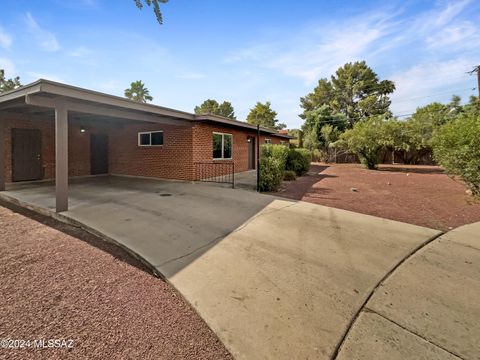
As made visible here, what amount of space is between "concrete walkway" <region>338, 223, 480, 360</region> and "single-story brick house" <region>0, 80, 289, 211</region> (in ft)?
18.5

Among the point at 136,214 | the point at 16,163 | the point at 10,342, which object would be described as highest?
the point at 16,163

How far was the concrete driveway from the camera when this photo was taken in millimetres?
1892

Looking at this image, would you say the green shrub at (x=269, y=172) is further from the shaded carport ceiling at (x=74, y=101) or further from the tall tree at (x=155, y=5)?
the tall tree at (x=155, y=5)

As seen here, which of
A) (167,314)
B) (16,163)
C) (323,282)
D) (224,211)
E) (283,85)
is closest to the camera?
(167,314)

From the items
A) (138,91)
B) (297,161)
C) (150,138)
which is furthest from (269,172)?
(138,91)

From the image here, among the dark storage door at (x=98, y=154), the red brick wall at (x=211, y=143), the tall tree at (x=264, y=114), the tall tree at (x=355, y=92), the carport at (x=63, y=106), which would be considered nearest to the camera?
the carport at (x=63, y=106)

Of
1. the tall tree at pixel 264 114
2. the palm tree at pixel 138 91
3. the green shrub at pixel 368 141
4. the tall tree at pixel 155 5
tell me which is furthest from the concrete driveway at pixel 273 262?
the palm tree at pixel 138 91

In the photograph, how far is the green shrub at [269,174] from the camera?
7785 mm

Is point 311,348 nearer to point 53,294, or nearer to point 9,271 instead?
point 53,294

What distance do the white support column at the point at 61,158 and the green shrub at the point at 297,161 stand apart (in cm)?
928

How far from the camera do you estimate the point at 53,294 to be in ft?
7.99

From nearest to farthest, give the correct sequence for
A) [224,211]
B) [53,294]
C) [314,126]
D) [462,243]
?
[53,294]
[462,243]
[224,211]
[314,126]

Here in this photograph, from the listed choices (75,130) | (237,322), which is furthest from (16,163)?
(237,322)

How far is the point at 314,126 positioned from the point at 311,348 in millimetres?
23858
